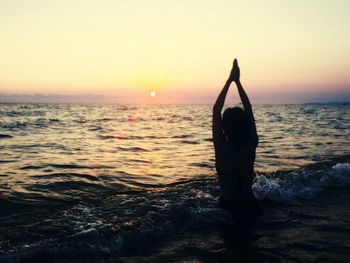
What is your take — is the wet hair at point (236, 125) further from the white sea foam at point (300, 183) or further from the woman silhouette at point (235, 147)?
the white sea foam at point (300, 183)

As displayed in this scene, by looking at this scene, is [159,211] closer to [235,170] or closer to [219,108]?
[235,170]

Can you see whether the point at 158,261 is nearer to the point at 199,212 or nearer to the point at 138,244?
the point at 138,244

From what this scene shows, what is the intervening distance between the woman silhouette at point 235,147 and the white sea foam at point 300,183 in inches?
114

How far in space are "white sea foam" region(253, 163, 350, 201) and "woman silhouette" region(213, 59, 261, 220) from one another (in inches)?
114

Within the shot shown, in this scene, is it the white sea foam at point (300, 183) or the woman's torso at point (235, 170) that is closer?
the woman's torso at point (235, 170)

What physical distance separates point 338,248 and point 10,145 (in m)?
14.2

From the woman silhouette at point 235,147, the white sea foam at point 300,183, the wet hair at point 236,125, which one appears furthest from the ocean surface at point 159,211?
the wet hair at point 236,125

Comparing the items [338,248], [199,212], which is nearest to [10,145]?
[199,212]

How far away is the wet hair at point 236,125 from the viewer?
16.0 feet

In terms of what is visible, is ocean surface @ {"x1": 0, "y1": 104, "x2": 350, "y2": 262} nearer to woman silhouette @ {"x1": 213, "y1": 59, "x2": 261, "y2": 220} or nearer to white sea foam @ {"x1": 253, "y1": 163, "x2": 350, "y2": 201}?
white sea foam @ {"x1": 253, "y1": 163, "x2": 350, "y2": 201}

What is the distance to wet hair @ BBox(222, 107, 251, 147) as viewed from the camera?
4.87 meters

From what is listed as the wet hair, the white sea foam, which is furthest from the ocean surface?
the wet hair

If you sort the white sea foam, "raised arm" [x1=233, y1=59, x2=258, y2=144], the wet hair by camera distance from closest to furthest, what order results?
the wet hair, "raised arm" [x1=233, y1=59, x2=258, y2=144], the white sea foam

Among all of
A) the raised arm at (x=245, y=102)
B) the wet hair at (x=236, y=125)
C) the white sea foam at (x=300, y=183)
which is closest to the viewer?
the wet hair at (x=236, y=125)
